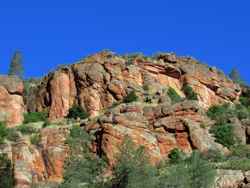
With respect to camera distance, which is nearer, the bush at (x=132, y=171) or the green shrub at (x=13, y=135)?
the bush at (x=132, y=171)

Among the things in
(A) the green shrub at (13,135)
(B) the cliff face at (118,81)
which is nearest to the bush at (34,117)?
(B) the cliff face at (118,81)

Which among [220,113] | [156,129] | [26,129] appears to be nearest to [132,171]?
[156,129]

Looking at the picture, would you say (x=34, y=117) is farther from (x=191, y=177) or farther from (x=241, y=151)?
(x=191, y=177)

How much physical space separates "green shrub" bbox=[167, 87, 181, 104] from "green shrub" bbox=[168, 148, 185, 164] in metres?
11.2

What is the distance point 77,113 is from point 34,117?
6.18 m

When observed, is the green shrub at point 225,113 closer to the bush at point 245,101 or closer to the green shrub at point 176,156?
the bush at point 245,101

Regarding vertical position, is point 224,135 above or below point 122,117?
below

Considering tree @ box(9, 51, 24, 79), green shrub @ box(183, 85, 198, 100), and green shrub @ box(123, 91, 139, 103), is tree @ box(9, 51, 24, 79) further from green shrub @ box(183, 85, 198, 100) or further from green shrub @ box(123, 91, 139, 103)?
green shrub @ box(123, 91, 139, 103)

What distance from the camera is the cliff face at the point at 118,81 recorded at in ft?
273

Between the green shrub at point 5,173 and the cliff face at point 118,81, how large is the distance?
55.9ft

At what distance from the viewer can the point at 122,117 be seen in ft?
227

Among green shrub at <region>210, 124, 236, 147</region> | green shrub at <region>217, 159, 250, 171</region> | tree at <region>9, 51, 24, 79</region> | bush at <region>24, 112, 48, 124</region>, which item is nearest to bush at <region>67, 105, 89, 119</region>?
bush at <region>24, 112, 48, 124</region>

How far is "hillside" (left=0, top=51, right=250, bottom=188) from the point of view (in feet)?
218

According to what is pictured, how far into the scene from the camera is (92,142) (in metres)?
68.9
